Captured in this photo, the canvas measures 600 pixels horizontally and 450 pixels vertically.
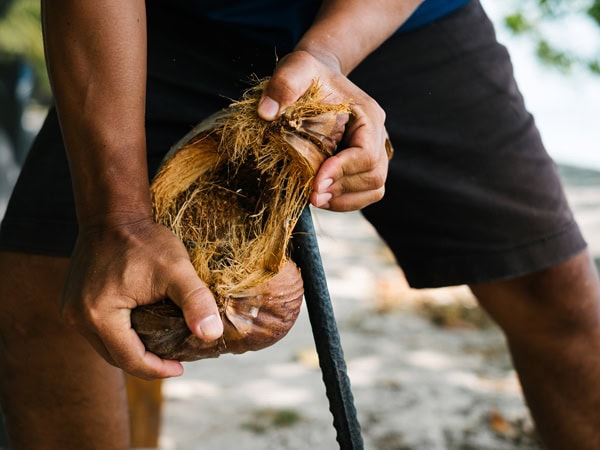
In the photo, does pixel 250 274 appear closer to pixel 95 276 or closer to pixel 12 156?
pixel 95 276

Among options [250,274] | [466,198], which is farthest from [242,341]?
[466,198]

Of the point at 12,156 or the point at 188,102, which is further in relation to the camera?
the point at 12,156

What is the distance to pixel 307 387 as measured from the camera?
9.80 ft

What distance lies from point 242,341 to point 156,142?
1.85 feet

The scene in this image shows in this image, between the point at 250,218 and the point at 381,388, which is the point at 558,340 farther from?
the point at 381,388

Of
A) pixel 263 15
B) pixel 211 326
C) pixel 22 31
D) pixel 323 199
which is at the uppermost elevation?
pixel 22 31

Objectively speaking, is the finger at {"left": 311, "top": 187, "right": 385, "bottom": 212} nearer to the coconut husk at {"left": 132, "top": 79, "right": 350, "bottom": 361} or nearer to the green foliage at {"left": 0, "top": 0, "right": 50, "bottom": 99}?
the coconut husk at {"left": 132, "top": 79, "right": 350, "bottom": 361}

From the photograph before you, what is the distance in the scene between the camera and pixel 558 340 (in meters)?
1.67

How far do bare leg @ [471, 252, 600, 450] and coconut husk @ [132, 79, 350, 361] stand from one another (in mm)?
744

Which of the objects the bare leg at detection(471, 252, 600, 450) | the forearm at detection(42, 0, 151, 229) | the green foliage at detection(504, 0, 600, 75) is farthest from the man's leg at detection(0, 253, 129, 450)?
the green foliage at detection(504, 0, 600, 75)

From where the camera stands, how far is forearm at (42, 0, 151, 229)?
1131mm

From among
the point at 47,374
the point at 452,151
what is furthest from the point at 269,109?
the point at 47,374

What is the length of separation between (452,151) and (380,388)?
5.16 ft

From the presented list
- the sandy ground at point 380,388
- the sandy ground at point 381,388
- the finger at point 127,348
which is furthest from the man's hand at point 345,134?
the sandy ground at point 381,388
